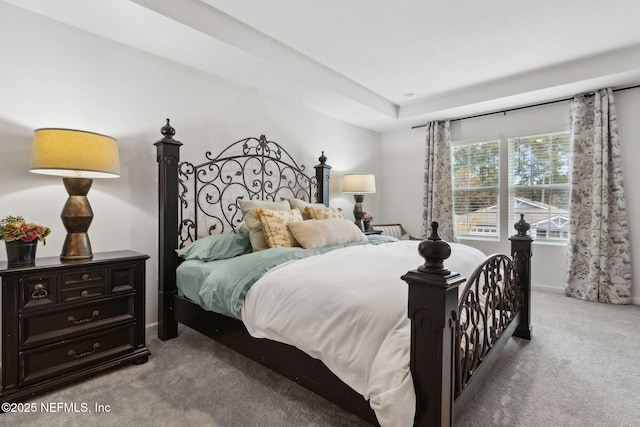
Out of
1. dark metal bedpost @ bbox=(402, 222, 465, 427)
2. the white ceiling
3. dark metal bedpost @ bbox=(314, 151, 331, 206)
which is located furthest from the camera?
dark metal bedpost @ bbox=(314, 151, 331, 206)

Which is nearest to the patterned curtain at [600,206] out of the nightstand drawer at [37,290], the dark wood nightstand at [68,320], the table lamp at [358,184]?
the table lamp at [358,184]

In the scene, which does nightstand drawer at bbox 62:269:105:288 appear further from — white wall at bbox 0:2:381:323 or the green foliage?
white wall at bbox 0:2:381:323

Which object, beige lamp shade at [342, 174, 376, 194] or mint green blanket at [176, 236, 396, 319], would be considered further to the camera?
beige lamp shade at [342, 174, 376, 194]

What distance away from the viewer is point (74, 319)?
6.13 feet

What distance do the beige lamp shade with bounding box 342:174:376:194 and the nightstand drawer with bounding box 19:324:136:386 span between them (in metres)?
2.93

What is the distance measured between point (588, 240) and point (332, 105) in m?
3.30

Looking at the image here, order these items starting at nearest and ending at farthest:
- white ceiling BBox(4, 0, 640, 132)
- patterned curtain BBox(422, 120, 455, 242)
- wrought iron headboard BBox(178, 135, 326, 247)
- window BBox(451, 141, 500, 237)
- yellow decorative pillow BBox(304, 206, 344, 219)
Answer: white ceiling BBox(4, 0, 640, 132) < wrought iron headboard BBox(178, 135, 326, 247) < yellow decorative pillow BBox(304, 206, 344, 219) < window BBox(451, 141, 500, 237) < patterned curtain BBox(422, 120, 455, 242)

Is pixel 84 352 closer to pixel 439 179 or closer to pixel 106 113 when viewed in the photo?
pixel 106 113

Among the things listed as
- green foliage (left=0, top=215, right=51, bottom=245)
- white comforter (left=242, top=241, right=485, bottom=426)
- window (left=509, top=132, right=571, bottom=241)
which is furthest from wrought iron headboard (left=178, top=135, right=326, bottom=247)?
window (left=509, top=132, right=571, bottom=241)

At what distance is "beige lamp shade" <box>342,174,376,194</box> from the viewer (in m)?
4.26

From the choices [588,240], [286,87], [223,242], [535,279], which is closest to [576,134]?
[588,240]

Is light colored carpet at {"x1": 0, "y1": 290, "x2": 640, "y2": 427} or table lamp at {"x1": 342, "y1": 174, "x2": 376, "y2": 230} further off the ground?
table lamp at {"x1": 342, "y1": 174, "x2": 376, "y2": 230}

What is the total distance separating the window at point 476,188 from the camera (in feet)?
14.3

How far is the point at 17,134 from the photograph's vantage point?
2.05m
